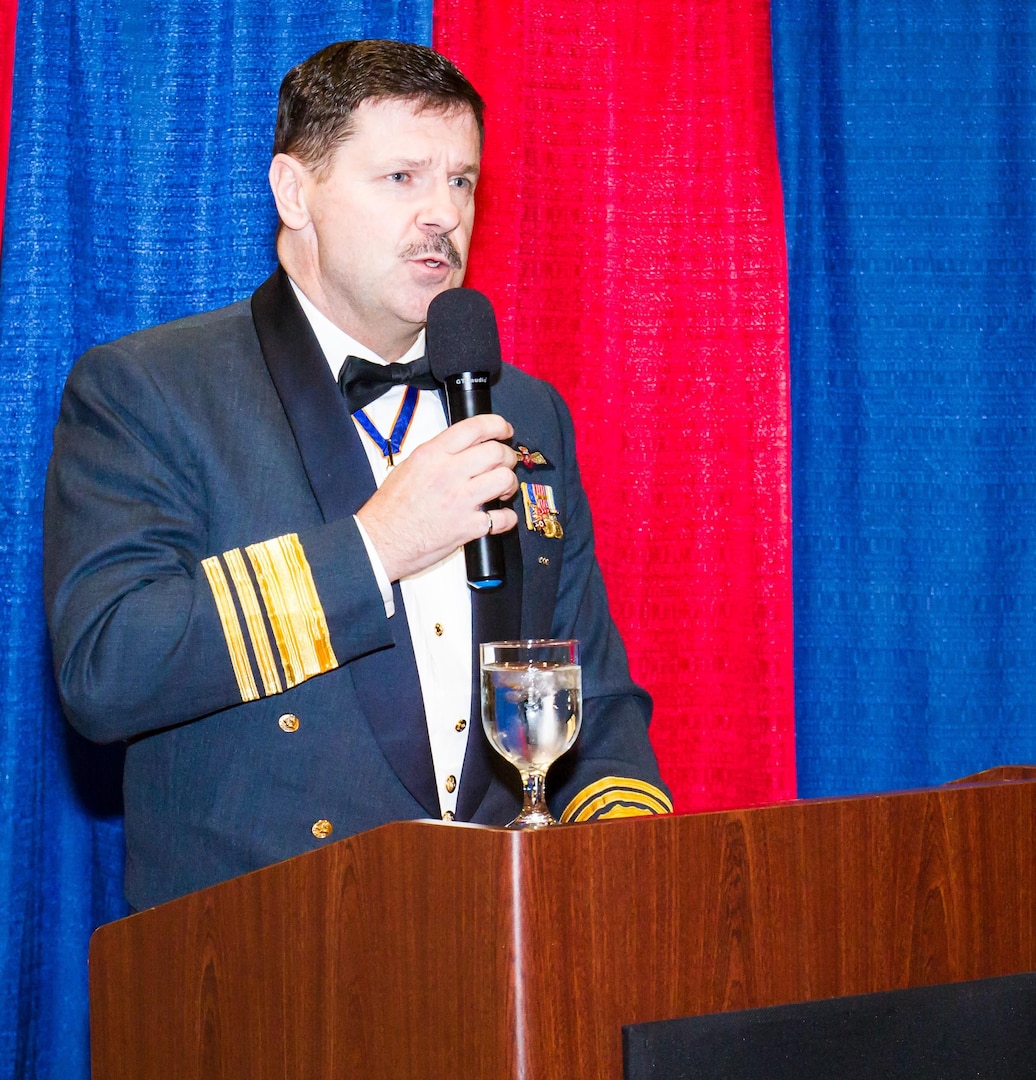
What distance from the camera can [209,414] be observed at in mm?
1944

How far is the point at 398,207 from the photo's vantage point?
2.04 m

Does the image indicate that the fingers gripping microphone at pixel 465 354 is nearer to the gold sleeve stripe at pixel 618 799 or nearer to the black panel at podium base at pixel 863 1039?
the gold sleeve stripe at pixel 618 799

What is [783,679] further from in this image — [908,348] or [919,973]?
[919,973]

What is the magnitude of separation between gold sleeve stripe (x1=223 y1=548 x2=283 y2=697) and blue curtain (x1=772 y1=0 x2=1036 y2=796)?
162 cm

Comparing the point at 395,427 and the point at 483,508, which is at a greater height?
the point at 395,427

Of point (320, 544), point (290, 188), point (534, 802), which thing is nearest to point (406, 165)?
point (290, 188)

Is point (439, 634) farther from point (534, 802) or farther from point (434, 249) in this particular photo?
point (534, 802)

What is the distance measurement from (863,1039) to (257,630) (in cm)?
87

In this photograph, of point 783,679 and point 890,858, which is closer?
point 890,858

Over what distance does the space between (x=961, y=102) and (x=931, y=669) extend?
1294 millimetres

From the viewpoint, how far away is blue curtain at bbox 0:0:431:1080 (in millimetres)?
2467

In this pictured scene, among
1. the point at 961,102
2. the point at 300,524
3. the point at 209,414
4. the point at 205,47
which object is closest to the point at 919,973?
the point at 300,524

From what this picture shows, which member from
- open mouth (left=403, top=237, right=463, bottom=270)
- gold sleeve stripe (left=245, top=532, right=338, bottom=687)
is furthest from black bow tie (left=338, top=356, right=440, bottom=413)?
gold sleeve stripe (left=245, top=532, right=338, bottom=687)

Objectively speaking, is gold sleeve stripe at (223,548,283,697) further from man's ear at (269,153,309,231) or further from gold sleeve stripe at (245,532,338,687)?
man's ear at (269,153,309,231)
